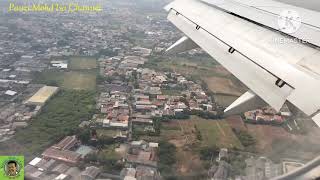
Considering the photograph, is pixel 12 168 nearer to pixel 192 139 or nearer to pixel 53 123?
pixel 53 123

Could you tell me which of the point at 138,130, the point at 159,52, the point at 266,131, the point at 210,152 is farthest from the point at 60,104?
the point at 159,52

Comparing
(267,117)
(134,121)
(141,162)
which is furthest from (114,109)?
(267,117)

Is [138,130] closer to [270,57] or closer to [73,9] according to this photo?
[270,57]

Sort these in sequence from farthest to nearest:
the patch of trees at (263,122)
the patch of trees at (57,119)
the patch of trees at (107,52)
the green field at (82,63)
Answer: the patch of trees at (107,52) < the green field at (82,63) < the patch of trees at (263,122) < the patch of trees at (57,119)

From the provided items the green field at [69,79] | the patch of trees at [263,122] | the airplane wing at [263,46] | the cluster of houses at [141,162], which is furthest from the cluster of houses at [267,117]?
the green field at [69,79]

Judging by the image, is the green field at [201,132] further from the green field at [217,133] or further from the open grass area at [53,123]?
the open grass area at [53,123]

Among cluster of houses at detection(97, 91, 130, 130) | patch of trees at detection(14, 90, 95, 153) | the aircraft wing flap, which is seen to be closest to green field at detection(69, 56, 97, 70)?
patch of trees at detection(14, 90, 95, 153)
